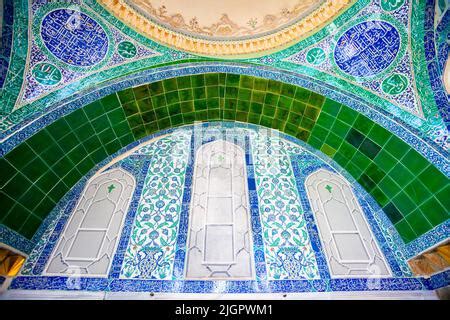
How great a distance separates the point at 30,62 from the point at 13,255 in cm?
215

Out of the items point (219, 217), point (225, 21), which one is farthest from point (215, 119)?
point (219, 217)

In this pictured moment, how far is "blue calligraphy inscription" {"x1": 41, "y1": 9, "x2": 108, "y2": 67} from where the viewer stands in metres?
3.33

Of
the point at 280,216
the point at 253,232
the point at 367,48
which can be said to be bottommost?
the point at 253,232

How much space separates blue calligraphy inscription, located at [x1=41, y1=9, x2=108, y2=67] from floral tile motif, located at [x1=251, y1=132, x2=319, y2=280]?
2472mm

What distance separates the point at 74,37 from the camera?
345 cm

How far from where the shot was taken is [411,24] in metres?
3.20

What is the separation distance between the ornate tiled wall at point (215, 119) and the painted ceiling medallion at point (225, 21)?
45cm

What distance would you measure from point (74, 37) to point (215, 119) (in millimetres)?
2186

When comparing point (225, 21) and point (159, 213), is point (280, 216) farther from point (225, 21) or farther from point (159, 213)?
point (225, 21)

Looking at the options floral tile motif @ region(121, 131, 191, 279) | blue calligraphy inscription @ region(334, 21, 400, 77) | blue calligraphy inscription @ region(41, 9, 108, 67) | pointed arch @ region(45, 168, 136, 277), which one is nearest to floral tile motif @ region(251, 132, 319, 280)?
floral tile motif @ region(121, 131, 191, 279)

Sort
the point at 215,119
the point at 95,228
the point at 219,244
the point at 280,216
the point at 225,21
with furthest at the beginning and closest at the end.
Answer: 1. the point at 215,119
2. the point at 225,21
3. the point at 280,216
4. the point at 95,228
5. the point at 219,244

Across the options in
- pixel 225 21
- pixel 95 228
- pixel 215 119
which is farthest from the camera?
pixel 215 119

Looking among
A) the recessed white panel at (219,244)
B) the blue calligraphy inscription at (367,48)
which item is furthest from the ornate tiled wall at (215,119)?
the recessed white panel at (219,244)

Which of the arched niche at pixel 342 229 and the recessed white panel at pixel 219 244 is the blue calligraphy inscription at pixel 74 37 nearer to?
the recessed white panel at pixel 219 244
